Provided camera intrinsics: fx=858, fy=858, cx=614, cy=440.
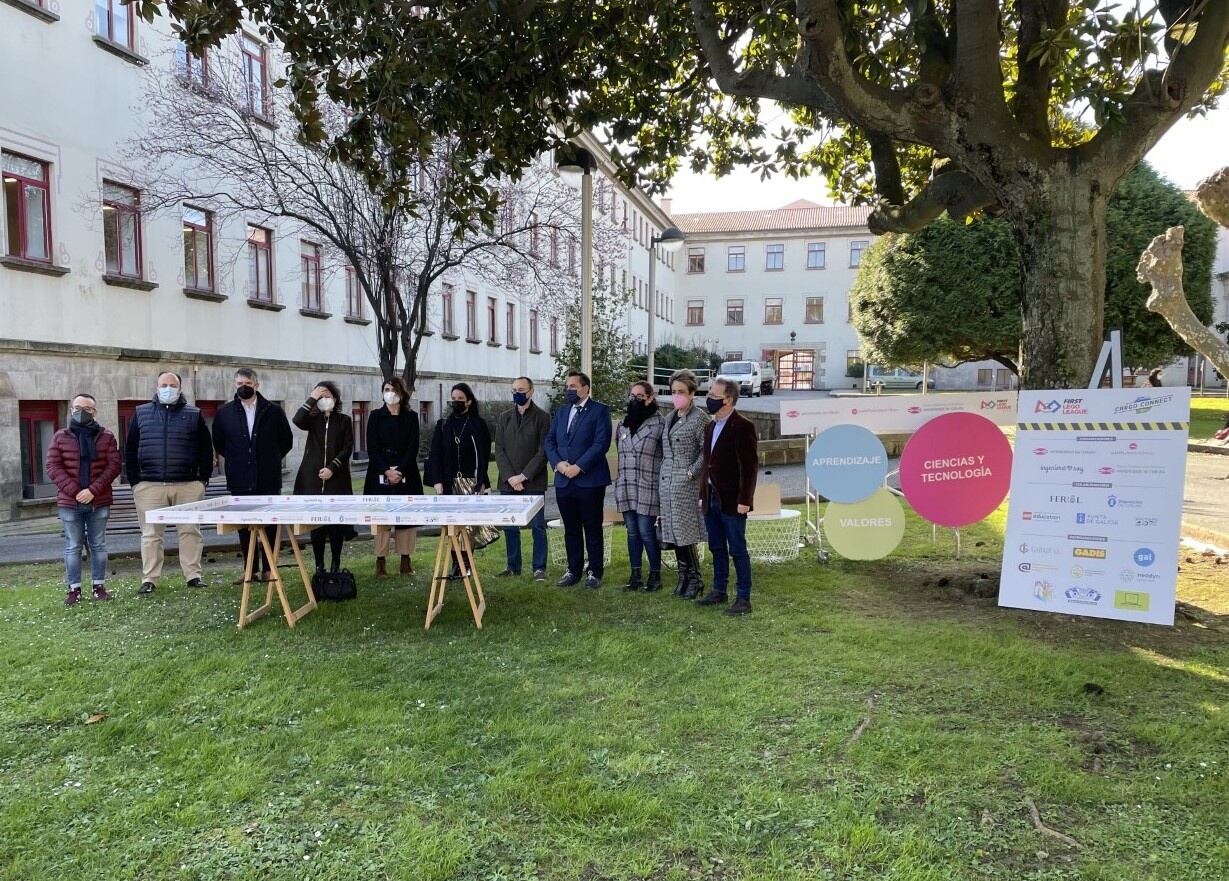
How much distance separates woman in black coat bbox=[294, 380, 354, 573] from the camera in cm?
768

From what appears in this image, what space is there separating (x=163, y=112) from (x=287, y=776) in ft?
49.2

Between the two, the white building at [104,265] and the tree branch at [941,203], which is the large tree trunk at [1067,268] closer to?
the tree branch at [941,203]

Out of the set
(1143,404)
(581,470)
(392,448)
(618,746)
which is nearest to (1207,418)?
(1143,404)

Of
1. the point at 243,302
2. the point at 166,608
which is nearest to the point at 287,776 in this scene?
the point at 166,608

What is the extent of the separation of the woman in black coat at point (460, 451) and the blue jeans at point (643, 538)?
1.46 metres

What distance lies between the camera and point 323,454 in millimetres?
7840

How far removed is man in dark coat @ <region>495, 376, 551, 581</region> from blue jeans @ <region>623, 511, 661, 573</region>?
85cm

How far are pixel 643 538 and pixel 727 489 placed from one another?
1.25 m

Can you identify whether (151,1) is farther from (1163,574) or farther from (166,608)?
(1163,574)

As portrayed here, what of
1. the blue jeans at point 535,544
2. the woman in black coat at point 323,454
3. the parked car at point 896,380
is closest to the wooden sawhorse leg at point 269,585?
the woman in black coat at point 323,454

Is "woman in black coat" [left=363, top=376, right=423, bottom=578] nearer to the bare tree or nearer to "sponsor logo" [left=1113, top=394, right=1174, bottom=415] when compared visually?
"sponsor logo" [left=1113, top=394, right=1174, bottom=415]

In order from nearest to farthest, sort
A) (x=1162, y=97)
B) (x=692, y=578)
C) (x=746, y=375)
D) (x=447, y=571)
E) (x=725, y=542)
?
(x=1162, y=97), (x=447, y=571), (x=725, y=542), (x=692, y=578), (x=746, y=375)

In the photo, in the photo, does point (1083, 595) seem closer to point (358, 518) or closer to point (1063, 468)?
point (1063, 468)

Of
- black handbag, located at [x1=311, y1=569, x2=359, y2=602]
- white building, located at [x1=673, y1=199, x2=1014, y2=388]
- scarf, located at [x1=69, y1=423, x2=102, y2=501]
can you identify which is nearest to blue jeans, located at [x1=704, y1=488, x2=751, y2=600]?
black handbag, located at [x1=311, y1=569, x2=359, y2=602]
